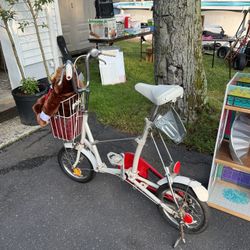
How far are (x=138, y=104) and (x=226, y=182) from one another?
7.39 feet

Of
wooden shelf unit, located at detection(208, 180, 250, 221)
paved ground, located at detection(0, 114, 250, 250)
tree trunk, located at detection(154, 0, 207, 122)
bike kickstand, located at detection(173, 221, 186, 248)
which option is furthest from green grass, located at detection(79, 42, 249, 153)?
bike kickstand, located at detection(173, 221, 186, 248)

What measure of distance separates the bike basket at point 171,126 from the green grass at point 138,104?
1557 mm

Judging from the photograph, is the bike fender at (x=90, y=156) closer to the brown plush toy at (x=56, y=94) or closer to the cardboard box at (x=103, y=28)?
the brown plush toy at (x=56, y=94)

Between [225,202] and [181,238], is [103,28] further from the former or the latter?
[181,238]

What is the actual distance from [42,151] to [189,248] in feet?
7.42

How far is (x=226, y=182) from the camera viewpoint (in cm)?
266

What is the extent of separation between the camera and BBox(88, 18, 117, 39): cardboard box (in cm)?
564

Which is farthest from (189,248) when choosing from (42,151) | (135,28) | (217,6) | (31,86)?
(217,6)

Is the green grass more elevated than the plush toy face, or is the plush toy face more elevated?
the plush toy face

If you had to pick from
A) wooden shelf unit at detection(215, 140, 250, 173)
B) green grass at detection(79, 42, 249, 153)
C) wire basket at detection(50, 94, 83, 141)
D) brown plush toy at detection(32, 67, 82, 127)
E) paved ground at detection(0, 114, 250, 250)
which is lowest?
paved ground at detection(0, 114, 250, 250)

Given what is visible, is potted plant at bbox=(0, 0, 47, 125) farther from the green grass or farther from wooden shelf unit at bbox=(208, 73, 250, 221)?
wooden shelf unit at bbox=(208, 73, 250, 221)

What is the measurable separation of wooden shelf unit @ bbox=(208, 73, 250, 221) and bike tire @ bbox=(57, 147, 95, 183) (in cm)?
125

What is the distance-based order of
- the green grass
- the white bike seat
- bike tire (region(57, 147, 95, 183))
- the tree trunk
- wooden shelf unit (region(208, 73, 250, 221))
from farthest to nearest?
the green grass < the tree trunk < bike tire (region(57, 147, 95, 183)) < wooden shelf unit (region(208, 73, 250, 221)) < the white bike seat

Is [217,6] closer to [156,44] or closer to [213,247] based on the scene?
[156,44]
